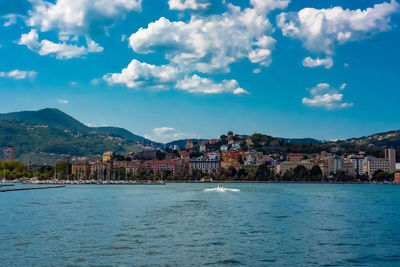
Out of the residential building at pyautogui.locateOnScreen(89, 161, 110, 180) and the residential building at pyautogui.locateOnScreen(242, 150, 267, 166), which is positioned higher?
the residential building at pyautogui.locateOnScreen(242, 150, 267, 166)

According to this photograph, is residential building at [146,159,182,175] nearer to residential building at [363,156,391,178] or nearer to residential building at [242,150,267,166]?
residential building at [242,150,267,166]

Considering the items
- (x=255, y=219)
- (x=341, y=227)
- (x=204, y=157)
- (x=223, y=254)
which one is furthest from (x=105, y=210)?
(x=204, y=157)

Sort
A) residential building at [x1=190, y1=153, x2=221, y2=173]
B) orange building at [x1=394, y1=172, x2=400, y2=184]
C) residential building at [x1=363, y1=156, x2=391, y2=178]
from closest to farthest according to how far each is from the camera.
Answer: orange building at [x1=394, y1=172, x2=400, y2=184] → residential building at [x1=363, y1=156, x2=391, y2=178] → residential building at [x1=190, y1=153, x2=221, y2=173]

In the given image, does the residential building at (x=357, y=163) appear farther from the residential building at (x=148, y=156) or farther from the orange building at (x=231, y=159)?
the residential building at (x=148, y=156)

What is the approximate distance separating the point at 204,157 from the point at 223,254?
16395 centimetres

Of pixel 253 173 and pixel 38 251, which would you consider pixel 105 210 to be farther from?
pixel 253 173

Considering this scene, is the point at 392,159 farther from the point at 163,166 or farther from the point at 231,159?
the point at 163,166

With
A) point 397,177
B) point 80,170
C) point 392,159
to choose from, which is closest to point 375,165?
point 392,159

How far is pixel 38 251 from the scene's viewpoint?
21.3 m

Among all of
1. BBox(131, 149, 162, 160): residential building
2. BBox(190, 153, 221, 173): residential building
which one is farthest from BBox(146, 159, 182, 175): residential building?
BBox(131, 149, 162, 160): residential building

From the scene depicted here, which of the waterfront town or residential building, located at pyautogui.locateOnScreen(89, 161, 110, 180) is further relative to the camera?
the waterfront town

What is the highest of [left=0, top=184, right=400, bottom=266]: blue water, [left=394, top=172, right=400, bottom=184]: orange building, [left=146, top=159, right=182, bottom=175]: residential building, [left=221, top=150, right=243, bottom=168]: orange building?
[left=221, top=150, right=243, bottom=168]: orange building

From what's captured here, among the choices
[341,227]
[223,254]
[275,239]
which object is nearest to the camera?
[223,254]

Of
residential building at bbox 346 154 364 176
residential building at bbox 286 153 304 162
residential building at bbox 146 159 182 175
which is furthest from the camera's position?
residential building at bbox 286 153 304 162
